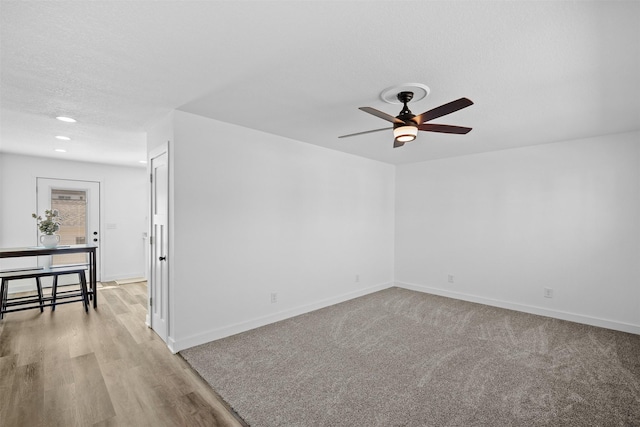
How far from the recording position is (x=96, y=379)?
8.16ft

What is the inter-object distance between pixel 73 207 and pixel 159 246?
3.83 meters

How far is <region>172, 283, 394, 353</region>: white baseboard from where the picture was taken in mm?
3031

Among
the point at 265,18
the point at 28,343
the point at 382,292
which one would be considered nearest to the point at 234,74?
the point at 265,18

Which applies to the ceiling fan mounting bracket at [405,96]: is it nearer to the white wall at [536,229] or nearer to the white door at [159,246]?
the white door at [159,246]

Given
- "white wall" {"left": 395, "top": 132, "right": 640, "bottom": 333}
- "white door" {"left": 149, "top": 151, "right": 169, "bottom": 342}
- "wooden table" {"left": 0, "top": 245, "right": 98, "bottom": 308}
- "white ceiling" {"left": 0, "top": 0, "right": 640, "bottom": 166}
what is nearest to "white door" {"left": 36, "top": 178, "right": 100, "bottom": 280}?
"wooden table" {"left": 0, "top": 245, "right": 98, "bottom": 308}

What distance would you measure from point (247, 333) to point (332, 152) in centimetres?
291

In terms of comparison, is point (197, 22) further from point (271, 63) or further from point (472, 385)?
point (472, 385)

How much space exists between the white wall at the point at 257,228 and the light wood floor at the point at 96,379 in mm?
462

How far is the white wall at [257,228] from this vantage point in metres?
3.09

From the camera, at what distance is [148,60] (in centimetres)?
201

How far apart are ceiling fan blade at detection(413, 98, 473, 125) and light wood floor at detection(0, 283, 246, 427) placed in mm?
2615

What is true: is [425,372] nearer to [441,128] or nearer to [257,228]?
[441,128]

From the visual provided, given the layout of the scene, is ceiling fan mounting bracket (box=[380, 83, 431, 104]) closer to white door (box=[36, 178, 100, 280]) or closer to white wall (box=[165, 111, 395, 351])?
white wall (box=[165, 111, 395, 351])

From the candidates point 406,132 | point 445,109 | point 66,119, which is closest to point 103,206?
point 66,119
